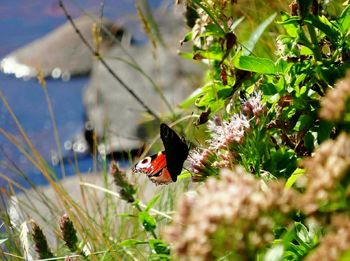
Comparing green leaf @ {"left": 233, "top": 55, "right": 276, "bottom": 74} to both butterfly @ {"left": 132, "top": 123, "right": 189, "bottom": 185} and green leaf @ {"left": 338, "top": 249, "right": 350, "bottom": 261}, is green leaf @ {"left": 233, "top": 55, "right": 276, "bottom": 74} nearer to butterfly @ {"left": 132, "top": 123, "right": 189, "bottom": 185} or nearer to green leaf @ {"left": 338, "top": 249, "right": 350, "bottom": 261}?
butterfly @ {"left": 132, "top": 123, "right": 189, "bottom": 185}

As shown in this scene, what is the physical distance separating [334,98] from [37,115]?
19.8ft

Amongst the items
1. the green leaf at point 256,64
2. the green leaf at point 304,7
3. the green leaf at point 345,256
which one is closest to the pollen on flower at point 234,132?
the green leaf at point 256,64

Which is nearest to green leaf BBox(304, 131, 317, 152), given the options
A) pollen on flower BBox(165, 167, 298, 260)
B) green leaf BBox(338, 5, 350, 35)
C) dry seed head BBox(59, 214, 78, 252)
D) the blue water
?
green leaf BBox(338, 5, 350, 35)

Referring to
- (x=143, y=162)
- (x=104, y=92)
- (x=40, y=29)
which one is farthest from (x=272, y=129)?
(x=40, y=29)

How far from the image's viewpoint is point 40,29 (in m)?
8.85

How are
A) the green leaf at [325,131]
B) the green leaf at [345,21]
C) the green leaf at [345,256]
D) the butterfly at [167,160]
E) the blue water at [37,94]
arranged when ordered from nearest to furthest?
the green leaf at [345,256] < the green leaf at [325,131] < the green leaf at [345,21] < the butterfly at [167,160] < the blue water at [37,94]

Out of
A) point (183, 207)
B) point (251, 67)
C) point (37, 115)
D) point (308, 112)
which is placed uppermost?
point (183, 207)

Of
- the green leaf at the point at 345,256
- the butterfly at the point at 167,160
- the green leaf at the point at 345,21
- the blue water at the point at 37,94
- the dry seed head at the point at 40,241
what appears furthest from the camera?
the blue water at the point at 37,94

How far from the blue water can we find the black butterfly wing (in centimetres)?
295

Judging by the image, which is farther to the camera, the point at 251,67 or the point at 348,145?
the point at 251,67

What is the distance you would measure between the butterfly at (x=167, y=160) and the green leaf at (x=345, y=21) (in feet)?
1.49

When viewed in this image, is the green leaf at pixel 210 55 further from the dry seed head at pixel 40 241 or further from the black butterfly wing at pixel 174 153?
the dry seed head at pixel 40 241

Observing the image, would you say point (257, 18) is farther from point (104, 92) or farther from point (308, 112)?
point (104, 92)

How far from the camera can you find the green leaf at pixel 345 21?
174 centimetres
